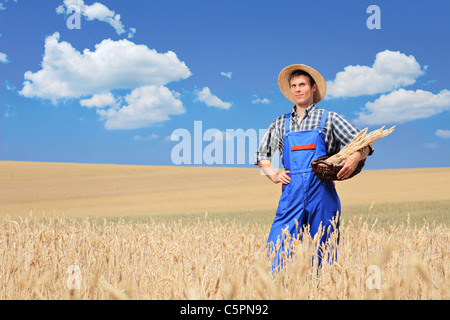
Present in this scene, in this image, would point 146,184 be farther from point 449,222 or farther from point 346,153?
point 346,153

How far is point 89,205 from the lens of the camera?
16.2m

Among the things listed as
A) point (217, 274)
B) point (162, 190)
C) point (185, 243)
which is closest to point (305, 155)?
point (217, 274)

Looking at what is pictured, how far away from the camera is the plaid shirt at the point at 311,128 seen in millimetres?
3873

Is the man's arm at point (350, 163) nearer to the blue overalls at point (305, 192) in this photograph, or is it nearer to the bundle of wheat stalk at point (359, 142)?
the bundle of wheat stalk at point (359, 142)

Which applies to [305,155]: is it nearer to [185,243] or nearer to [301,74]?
[301,74]

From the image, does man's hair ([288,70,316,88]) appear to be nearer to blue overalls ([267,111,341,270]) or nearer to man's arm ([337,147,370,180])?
blue overalls ([267,111,341,270])

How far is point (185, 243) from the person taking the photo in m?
4.70

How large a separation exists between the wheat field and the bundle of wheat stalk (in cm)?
53

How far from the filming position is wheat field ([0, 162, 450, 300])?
2.20 metres

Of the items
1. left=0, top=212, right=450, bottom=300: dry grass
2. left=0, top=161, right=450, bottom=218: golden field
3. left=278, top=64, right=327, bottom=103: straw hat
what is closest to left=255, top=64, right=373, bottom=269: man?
left=278, top=64, right=327, bottom=103: straw hat

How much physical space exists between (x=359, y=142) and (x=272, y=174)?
0.86 m

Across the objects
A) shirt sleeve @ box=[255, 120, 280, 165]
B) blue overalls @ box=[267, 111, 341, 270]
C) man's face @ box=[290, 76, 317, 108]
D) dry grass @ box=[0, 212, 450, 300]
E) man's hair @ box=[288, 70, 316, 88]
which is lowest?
dry grass @ box=[0, 212, 450, 300]
